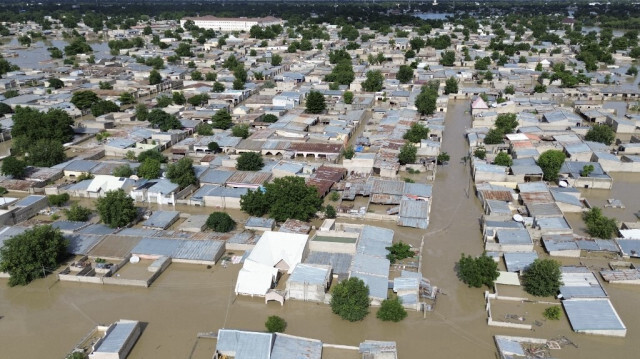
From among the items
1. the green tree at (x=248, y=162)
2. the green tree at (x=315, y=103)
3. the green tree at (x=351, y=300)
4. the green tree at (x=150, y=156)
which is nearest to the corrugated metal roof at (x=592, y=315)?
the green tree at (x=351, y=300)

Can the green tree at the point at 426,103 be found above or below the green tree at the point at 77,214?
above

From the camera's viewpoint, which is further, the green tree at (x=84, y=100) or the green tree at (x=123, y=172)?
the green tree at (x=84, y=100)

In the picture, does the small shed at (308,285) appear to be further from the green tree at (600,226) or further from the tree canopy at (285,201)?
the green tree at (600,226)

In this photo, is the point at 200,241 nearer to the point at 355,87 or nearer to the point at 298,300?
the point at 298,300

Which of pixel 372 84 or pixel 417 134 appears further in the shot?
pixel 372 84

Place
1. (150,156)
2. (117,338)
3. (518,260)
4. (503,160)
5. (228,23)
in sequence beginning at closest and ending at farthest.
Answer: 1. (117,338)
2. (518,260)
3. (503,160)
4. (150,156)
5. (228,23)

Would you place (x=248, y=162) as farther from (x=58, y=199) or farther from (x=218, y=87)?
(x=218, y=87)

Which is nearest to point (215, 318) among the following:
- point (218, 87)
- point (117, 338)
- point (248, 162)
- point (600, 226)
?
point (117, 338)
